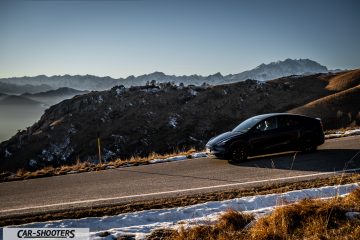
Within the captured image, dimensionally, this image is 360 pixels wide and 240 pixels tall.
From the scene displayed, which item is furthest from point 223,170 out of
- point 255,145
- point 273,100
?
point 273,100

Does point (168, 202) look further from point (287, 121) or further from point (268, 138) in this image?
point (287, 121)

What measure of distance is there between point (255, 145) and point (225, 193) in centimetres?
405

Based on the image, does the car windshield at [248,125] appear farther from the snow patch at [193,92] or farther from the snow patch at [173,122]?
the snow patch at [193,92]

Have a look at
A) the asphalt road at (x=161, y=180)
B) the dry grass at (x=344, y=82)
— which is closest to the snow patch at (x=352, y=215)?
the asphalt road at (x=161, y=180)

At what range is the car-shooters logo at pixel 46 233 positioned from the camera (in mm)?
5424

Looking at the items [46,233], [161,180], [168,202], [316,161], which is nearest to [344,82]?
[316,161]

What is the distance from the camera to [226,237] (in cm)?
469

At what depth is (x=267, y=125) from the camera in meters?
11.5

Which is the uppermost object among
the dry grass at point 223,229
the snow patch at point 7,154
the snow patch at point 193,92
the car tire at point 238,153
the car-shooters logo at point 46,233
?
the snow patch at point 193,92

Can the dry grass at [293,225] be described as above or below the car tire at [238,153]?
below

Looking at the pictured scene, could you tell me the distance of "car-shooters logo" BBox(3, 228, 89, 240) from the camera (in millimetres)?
5424

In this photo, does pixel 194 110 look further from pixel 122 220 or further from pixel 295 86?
pixel 122 220

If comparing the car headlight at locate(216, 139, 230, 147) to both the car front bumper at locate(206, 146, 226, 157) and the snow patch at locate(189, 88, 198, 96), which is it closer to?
the car front bumper at locate(206, 146, 226, 157)

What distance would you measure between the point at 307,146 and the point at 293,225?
24.4ft
